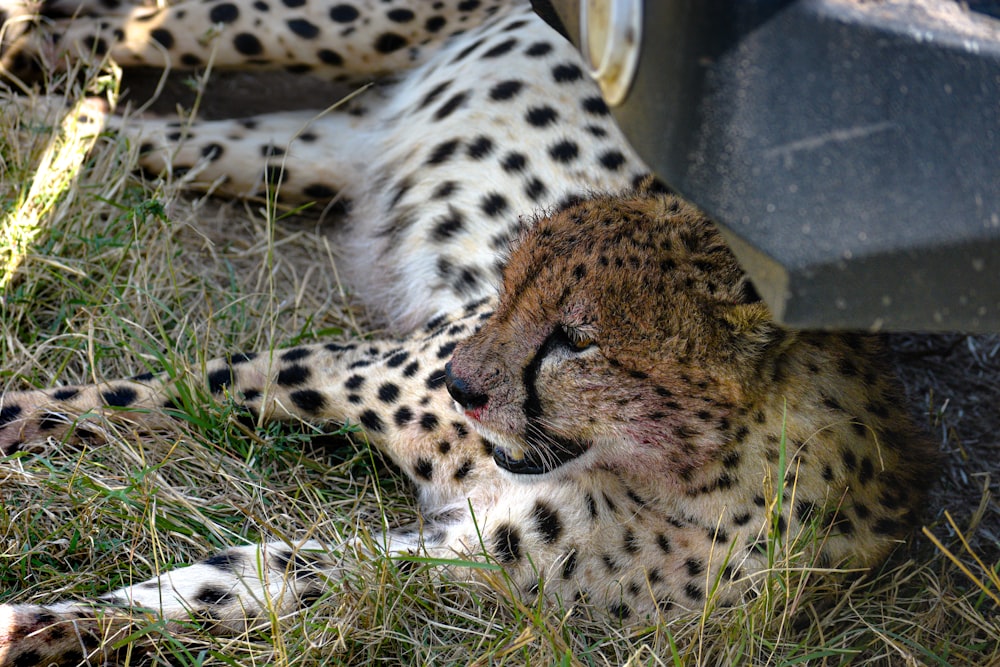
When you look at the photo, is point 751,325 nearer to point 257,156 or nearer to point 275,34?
point 257,156

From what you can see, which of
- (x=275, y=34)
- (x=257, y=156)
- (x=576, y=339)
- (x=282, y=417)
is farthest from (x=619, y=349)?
(x=275, y=34)

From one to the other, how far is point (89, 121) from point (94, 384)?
122 cm

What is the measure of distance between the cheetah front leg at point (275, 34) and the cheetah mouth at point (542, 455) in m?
2.11

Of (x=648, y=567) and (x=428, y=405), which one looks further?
(x=428, y=405)

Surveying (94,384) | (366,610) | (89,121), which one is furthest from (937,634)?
(89,121)

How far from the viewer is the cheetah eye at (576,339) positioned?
7.20 feet

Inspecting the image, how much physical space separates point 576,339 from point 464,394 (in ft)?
0.86

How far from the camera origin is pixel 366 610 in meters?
2.28

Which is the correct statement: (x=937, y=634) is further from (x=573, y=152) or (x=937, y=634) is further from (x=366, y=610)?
(x=573, y=152)

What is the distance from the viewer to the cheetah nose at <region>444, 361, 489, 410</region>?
2.27 m

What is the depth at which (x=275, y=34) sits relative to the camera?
13.5 ft

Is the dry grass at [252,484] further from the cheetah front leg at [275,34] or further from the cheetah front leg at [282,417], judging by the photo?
the cheetah front leg at [275,34]

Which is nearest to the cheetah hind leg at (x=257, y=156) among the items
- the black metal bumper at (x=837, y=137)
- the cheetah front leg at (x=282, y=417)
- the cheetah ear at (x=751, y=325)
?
the cheetah front leg at (x=282, y=417)

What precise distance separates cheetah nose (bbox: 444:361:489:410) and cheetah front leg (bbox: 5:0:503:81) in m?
2.12
